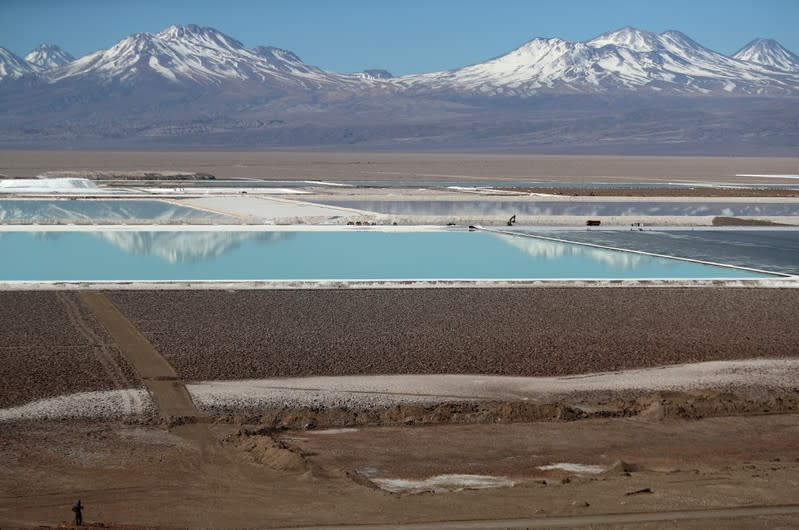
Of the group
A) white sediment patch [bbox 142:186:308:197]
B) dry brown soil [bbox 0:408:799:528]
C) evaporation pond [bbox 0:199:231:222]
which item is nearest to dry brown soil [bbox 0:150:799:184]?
white sediment patch [bbox 142:186:308:197]

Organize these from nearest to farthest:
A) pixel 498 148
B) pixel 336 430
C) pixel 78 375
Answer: pixel 336 430
pixel 78 375
pixel 498 148

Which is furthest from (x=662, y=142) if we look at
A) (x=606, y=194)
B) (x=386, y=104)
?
(x=606, y=194)

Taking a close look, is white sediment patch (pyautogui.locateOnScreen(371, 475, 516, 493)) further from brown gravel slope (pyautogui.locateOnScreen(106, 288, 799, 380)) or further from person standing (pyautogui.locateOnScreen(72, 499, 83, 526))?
brown gravel slope (pyautogui.locateOnScreen(106, 288, 799, 380))

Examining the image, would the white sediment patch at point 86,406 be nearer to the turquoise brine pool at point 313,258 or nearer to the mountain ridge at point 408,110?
the turquoise brine pool at point 313,258

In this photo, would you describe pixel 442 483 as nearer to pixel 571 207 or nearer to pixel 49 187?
pixel 571 207

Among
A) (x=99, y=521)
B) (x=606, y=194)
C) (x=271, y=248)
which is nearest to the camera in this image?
(x=99, y=521)

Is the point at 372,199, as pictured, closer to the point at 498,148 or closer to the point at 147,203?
the point at 147,203

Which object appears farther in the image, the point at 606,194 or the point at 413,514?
the point at 606,194
